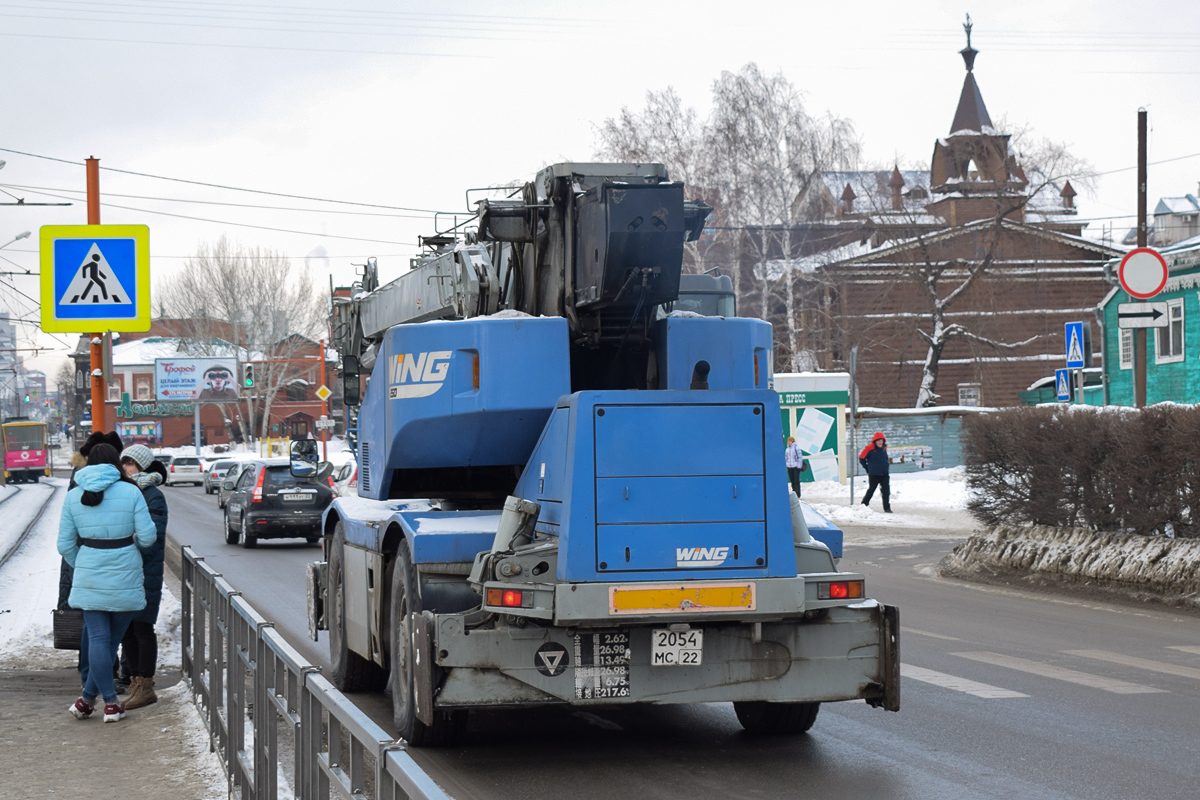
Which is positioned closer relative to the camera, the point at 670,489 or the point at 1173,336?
the point at 670,489

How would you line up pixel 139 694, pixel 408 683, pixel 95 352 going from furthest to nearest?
pixel 95 352 → pixel 139 694 → pixel 408 683

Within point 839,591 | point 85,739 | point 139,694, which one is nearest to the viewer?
point 839,591

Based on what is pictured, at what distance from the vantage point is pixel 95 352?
1315 centimetres

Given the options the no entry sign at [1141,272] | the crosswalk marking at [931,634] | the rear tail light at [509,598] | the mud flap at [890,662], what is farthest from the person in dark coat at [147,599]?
the no entry sign at [1141,272]

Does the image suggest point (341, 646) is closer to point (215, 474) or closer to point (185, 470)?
point (215, 474)

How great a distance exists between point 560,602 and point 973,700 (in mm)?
3656

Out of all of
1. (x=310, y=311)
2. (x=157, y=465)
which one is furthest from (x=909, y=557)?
(x=310, y=311)

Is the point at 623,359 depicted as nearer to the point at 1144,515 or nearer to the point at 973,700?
the point at 973,700

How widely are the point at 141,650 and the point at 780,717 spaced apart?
4320 millimetres

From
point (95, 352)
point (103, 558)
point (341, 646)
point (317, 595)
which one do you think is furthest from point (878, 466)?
point (103, 558)

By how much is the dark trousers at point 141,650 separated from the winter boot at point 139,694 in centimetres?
4

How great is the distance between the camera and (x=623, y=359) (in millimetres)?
8367

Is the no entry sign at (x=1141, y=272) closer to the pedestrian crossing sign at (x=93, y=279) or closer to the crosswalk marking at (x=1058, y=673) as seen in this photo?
the crosswalk marking at (x=1058, y=673)

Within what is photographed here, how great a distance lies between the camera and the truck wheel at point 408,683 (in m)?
7.28
